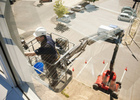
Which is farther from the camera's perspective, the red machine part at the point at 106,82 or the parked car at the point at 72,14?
the parked car at the point at 72,14

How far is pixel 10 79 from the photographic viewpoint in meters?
0.78

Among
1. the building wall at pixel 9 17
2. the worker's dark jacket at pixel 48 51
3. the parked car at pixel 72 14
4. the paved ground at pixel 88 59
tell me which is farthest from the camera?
the parked car at pixel 72 14

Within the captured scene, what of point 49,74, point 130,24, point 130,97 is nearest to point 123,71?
point 130,97

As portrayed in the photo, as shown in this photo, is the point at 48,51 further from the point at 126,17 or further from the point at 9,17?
the point at 126,17

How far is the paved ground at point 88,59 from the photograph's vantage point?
336cm

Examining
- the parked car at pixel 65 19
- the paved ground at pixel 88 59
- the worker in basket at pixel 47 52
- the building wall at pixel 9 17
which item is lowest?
the paved ground at pixel 88 59

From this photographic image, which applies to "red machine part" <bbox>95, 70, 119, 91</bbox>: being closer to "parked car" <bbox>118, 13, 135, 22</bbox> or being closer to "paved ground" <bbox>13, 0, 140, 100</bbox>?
"paved ground" <bbox>13, 0, 140, 100</bbox>

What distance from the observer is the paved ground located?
3.36 metres

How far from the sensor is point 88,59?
4.52 m

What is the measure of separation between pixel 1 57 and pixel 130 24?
7383 millimetres

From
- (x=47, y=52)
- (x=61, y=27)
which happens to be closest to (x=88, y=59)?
(x=61, y=27)

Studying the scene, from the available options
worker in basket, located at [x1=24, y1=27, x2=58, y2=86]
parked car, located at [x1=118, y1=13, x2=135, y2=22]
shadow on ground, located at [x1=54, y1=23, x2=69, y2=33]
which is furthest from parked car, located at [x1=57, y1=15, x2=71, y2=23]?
worker in basket, located at [x1=24, y1=27, x2=58, y2=86]

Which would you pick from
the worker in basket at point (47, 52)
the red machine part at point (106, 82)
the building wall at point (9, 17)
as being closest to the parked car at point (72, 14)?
the red machine part at point (106, 82)

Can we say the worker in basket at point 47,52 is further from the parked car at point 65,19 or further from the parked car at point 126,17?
the parked car at point 126,17
